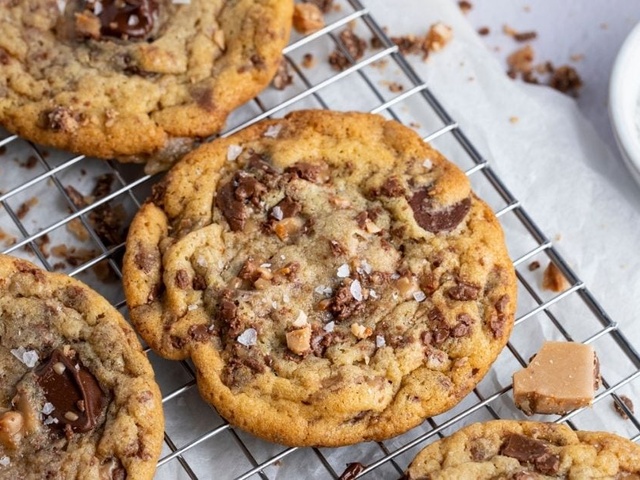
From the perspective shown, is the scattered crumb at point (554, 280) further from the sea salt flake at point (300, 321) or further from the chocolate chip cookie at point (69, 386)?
the chocolate chip cookie at point (69, 386)

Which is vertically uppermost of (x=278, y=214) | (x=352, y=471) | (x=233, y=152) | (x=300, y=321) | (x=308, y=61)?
(x=308, y=61)

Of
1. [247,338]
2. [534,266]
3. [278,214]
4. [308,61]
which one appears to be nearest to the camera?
[247,338]

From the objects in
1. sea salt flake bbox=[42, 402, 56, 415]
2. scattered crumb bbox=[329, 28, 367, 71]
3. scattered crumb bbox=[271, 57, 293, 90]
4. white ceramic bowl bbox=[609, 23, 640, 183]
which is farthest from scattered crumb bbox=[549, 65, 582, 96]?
sea salt flake bbox=[42, 402, 56, 415]

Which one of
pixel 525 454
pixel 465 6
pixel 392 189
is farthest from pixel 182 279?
pixel 465 6

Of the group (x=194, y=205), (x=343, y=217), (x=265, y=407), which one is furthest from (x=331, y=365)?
(x=194, y=205)

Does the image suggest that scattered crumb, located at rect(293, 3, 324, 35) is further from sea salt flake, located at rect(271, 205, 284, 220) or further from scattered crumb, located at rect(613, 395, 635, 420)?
scattered crumb, located at rect(613, 395, 635, 420)

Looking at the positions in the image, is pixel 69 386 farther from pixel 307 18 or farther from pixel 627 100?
pixel 627 100

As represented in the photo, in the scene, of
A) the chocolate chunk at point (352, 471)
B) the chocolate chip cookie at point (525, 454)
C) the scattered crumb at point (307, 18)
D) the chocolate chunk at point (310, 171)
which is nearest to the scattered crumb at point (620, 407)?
the chocolate chip cookie at point (525, 454)
